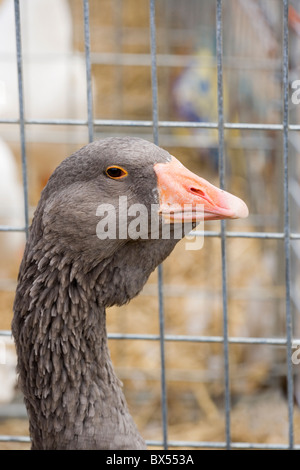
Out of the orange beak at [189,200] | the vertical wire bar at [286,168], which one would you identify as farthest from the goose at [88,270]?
the vertical wire bar at [286,168]

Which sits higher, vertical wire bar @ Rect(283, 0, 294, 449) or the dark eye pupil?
vertical wire bar @ Rect(283, 0, 294, 449)

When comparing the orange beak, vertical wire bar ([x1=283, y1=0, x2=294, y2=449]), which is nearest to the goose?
the orange beak

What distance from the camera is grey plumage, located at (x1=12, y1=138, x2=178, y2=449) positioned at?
5.86ft

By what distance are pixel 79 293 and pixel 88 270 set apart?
0.07 m

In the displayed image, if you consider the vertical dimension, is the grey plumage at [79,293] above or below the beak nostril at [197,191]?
below

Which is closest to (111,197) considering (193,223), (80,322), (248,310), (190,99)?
(193,223)

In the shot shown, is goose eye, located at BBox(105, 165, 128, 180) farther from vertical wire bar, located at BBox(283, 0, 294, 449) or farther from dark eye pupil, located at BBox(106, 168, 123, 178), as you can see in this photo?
vertical wire bar, located at BBox(283, 0, 294, 449)

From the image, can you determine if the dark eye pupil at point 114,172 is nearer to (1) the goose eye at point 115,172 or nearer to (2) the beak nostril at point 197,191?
(1) the goose eye at point 115,172

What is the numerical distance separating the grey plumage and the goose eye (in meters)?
0.01

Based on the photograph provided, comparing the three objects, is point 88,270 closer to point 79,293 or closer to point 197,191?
point 79,293

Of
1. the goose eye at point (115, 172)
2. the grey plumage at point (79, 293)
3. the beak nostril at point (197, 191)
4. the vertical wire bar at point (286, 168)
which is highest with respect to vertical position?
the vertical wire bar at point (286, 168)

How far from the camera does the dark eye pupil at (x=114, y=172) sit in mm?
1774

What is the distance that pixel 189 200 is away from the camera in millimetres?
1747

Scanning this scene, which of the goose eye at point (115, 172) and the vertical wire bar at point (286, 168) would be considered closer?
the goose eye at point (115, 172)
